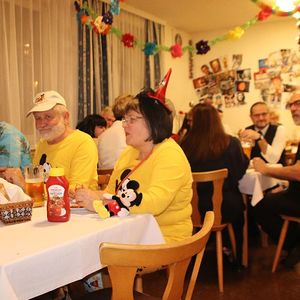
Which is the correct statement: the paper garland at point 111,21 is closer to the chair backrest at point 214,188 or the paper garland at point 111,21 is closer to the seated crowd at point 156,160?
the seated crowd at point 156,160

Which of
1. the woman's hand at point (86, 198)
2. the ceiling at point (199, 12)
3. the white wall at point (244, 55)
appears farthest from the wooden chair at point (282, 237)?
the white wall at point (244, 55)

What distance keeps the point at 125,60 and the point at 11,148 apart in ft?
10.3

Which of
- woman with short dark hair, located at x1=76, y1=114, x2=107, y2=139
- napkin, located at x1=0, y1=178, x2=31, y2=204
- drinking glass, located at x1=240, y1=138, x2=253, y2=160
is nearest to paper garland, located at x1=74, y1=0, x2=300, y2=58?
woman with short dark hair, located at x1=76, y1=114, x2=107, y2=139

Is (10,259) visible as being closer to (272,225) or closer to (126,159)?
(126,159)

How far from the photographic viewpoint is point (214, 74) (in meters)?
6.46

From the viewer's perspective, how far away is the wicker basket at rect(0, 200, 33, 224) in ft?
4.43

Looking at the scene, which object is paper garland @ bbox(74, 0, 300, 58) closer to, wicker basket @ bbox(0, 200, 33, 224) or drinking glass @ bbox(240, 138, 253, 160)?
drinking glass @ bbox(240, 138, 253, 160)

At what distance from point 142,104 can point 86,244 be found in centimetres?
72

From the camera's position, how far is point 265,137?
12.2ft

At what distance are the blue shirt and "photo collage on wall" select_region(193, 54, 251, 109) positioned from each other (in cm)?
429

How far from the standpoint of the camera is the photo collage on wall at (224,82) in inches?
245

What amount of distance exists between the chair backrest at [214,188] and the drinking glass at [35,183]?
3.57ft

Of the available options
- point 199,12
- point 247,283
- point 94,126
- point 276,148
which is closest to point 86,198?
point 247,283

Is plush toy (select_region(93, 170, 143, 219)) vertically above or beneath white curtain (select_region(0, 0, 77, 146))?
beneath
